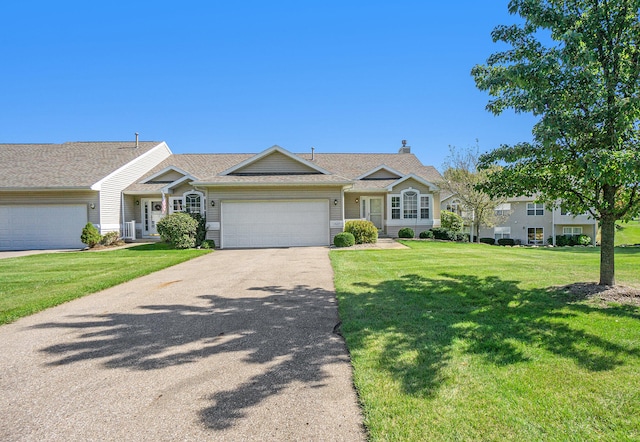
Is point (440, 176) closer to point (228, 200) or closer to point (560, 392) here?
point (228, 200)

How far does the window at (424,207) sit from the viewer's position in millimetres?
21031

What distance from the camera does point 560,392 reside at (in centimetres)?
299

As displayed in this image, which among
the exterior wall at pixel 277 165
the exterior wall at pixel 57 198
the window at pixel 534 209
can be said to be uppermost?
the exterior wall at pixel 277 165

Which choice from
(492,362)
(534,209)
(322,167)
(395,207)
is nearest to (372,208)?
(395,207)

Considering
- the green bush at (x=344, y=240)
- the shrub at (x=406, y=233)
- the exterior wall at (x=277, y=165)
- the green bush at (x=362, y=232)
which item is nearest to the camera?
the green bush at (x=344, y=240)

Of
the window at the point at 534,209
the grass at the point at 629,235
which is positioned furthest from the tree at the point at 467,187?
the grass at the point at 629,235

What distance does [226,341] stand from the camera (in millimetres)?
4457

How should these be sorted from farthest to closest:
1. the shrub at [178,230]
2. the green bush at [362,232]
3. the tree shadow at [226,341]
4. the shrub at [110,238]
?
the shrub at [110,238], the green bush at [362,232], the shrub at [178,230], the tree shadow at [226,341]

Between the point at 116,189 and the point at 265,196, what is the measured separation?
376 inches

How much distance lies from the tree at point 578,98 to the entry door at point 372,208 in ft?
49.4

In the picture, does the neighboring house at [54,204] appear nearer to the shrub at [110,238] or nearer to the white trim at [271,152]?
the shrub at [110,238]

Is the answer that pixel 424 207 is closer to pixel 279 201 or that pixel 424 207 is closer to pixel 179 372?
pixel 279 201

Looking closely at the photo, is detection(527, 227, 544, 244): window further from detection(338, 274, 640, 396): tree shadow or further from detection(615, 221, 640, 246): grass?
detection(338, 274, 640, 396): tree shadow

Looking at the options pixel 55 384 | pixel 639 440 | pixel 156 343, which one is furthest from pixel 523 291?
pixel 55 384
